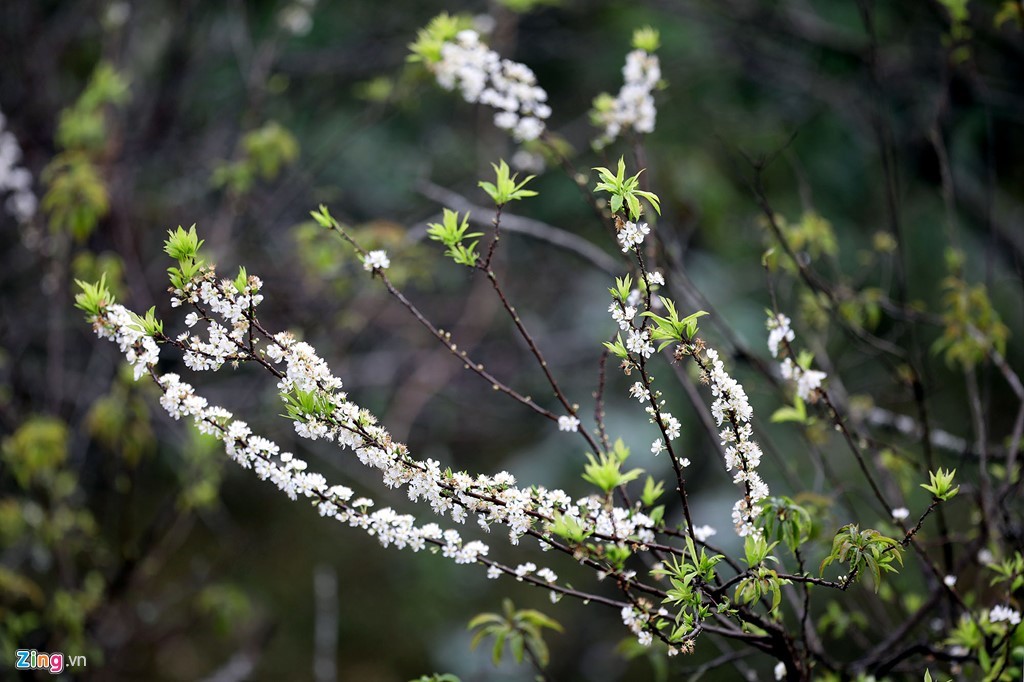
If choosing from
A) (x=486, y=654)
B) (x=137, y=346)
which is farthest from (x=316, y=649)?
(x=137, y=346)

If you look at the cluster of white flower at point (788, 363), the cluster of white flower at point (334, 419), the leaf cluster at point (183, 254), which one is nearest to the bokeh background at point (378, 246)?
the cluster of white flower at point (788, 363)

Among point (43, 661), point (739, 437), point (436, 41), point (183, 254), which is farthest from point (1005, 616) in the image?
point (43, 661)

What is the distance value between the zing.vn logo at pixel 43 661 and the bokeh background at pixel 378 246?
6.2 inches

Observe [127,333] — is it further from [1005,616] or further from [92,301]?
[1005,616]

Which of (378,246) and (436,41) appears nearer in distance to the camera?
(436,41)

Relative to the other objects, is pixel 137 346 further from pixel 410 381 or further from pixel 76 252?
pixel 410 381

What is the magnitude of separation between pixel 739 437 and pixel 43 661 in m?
2.42

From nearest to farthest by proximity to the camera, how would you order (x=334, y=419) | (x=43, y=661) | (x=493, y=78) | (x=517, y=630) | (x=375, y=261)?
(x=334, y=419) < (x=375, y=261) < (x=517, y=630) < (x=493, y=78) < (x=43, y=661)

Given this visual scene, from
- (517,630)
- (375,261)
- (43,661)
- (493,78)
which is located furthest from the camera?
(43,661)

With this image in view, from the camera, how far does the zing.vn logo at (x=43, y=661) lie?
2.42 metres

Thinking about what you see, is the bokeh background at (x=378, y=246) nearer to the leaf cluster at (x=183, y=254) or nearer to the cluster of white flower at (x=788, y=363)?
the cluster of white flower at (x=788, y=363)

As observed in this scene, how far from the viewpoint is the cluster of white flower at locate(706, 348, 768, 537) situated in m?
1.29

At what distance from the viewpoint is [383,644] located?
4.84 metres

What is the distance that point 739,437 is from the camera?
1.31 metres
